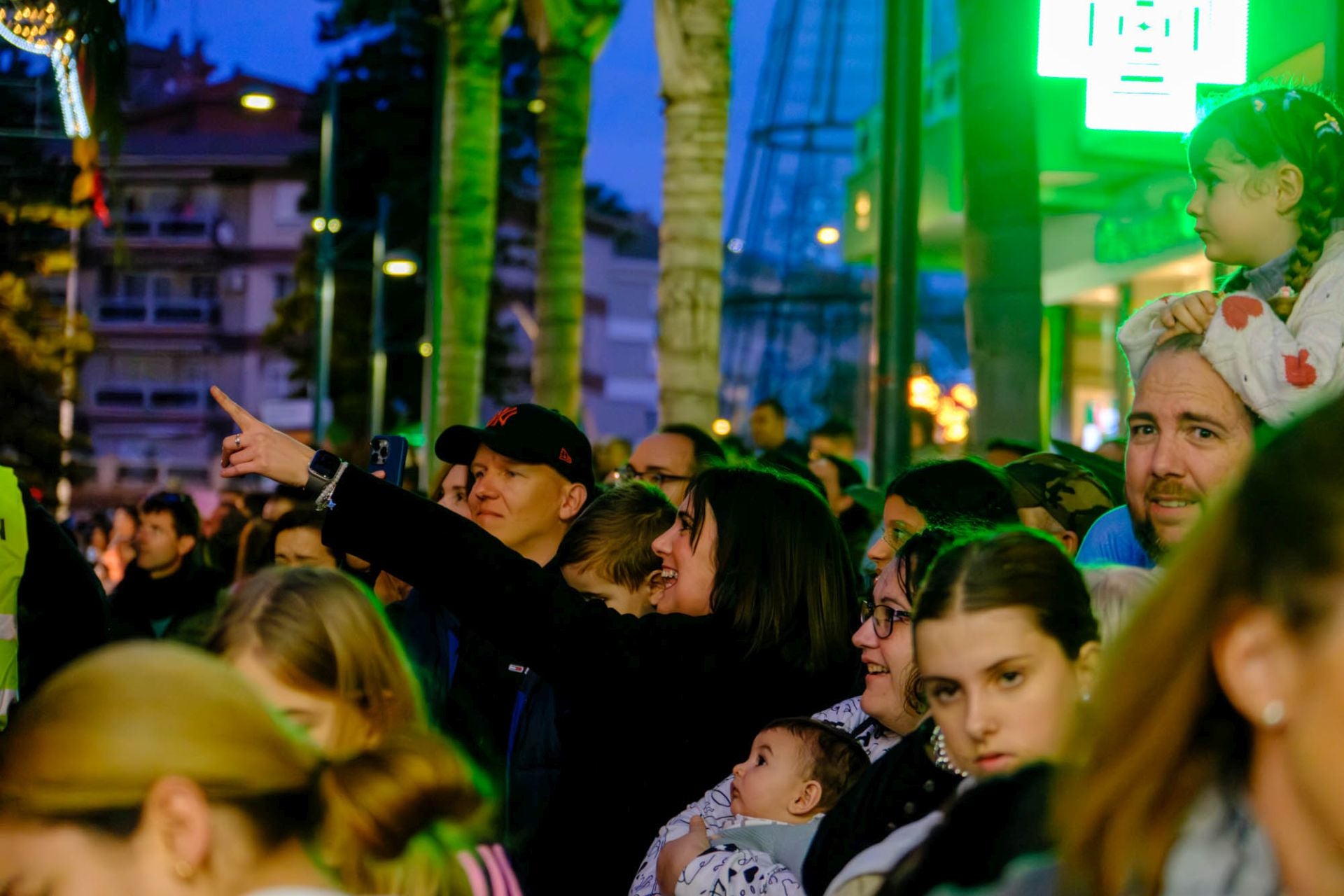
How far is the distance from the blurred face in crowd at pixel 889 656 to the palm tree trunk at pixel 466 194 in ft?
42.1

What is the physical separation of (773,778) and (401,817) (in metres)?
1.71

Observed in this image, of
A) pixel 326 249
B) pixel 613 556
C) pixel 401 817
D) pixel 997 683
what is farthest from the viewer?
pixel 326 249

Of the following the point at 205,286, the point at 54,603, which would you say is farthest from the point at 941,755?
the point at 205,286

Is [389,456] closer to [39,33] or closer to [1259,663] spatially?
[39,33]

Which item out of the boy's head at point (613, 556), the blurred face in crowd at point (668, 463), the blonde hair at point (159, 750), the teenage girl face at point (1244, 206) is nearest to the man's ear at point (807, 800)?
the boy's head at point (613, 556)

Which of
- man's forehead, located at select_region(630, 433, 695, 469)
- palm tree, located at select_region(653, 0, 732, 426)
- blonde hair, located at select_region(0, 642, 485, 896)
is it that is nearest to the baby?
blonde hair, located at select_region(0, 642, 485, 896)

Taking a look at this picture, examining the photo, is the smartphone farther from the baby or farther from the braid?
the braid

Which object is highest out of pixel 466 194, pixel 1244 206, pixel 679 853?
pixel 466 194

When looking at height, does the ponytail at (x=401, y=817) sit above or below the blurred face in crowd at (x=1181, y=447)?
below

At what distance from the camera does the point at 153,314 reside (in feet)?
254

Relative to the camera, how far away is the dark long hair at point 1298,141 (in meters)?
3.73

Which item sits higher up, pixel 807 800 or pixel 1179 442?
pixel 1179 442

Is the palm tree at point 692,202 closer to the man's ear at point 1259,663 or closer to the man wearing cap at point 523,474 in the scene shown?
the man wearing cap at point 523,474

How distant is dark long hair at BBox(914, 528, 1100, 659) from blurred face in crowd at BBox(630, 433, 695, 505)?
470 centimetres
